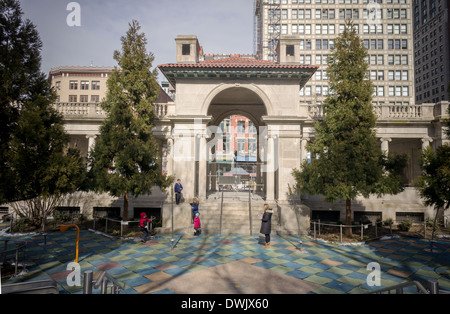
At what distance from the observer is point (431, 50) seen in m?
77.7

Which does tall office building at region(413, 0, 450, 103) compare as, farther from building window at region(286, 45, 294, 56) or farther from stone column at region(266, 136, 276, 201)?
stone column at region(266, 136, 276, 201)

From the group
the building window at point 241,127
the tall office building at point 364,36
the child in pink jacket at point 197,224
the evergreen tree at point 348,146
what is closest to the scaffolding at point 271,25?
the tall office building at point 364,36

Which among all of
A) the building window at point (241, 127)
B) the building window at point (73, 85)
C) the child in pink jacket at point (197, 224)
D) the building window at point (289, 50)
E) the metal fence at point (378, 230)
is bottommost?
the metal fence at point (378, 230)

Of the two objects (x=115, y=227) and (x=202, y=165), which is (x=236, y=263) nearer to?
(x=202, y=165)

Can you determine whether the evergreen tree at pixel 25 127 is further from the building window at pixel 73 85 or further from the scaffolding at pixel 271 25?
the building window at pixel 73 85

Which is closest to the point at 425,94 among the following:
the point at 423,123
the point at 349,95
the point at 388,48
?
the point at 388,48

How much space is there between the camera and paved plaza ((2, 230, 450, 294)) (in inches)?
317

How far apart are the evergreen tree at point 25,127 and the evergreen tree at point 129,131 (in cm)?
375

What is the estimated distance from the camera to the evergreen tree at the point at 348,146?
13773mm

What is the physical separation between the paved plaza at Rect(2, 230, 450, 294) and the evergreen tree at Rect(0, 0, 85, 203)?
2.71 m

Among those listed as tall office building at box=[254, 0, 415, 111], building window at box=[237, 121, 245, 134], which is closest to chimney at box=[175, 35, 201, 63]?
building window at box=[237, 121, 245, 134]

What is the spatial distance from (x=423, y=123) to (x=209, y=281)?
21483 mm

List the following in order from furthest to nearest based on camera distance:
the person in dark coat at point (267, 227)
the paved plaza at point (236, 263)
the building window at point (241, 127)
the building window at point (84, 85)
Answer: the building window at point (84, 85) < the building window at point (241, 127) < the person in dark coat at point (267, 227) < the paved plaza at point (236, 263)

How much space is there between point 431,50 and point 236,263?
320ft
